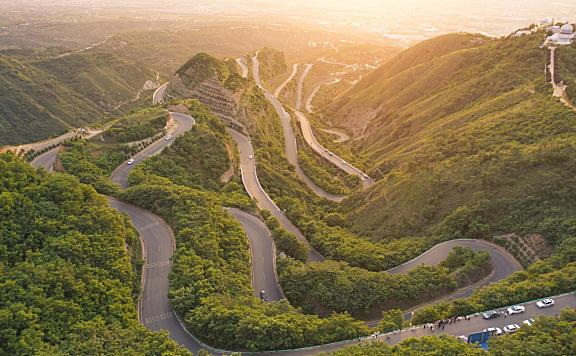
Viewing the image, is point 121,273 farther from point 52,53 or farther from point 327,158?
point 52,53

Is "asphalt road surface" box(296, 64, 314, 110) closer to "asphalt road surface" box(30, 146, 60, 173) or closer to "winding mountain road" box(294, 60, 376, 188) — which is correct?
"winding mountain road" box(294, 60, 376, 188)

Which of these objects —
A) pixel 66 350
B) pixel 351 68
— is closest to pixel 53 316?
pixel 66 350

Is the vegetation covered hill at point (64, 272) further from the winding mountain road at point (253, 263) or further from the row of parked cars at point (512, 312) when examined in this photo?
the row of parked cars at point (512, 312)

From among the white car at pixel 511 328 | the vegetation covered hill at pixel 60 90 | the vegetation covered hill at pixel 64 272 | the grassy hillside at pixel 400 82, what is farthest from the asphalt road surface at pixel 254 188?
the vegetation covered hill at pixel 60 90

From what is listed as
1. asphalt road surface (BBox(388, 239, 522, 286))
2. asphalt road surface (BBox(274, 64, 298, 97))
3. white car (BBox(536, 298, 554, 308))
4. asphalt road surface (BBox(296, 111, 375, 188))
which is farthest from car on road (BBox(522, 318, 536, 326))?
asphalt road surface (BBox(274, 64, 298, 97))

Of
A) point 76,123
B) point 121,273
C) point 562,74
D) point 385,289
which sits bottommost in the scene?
point 76,123

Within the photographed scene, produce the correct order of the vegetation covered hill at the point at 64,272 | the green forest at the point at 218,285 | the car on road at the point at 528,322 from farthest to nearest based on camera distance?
the green forest at the point at 218,285, the car on road at the point at 528,322, the vegetation covered hill at the point at 64,272
